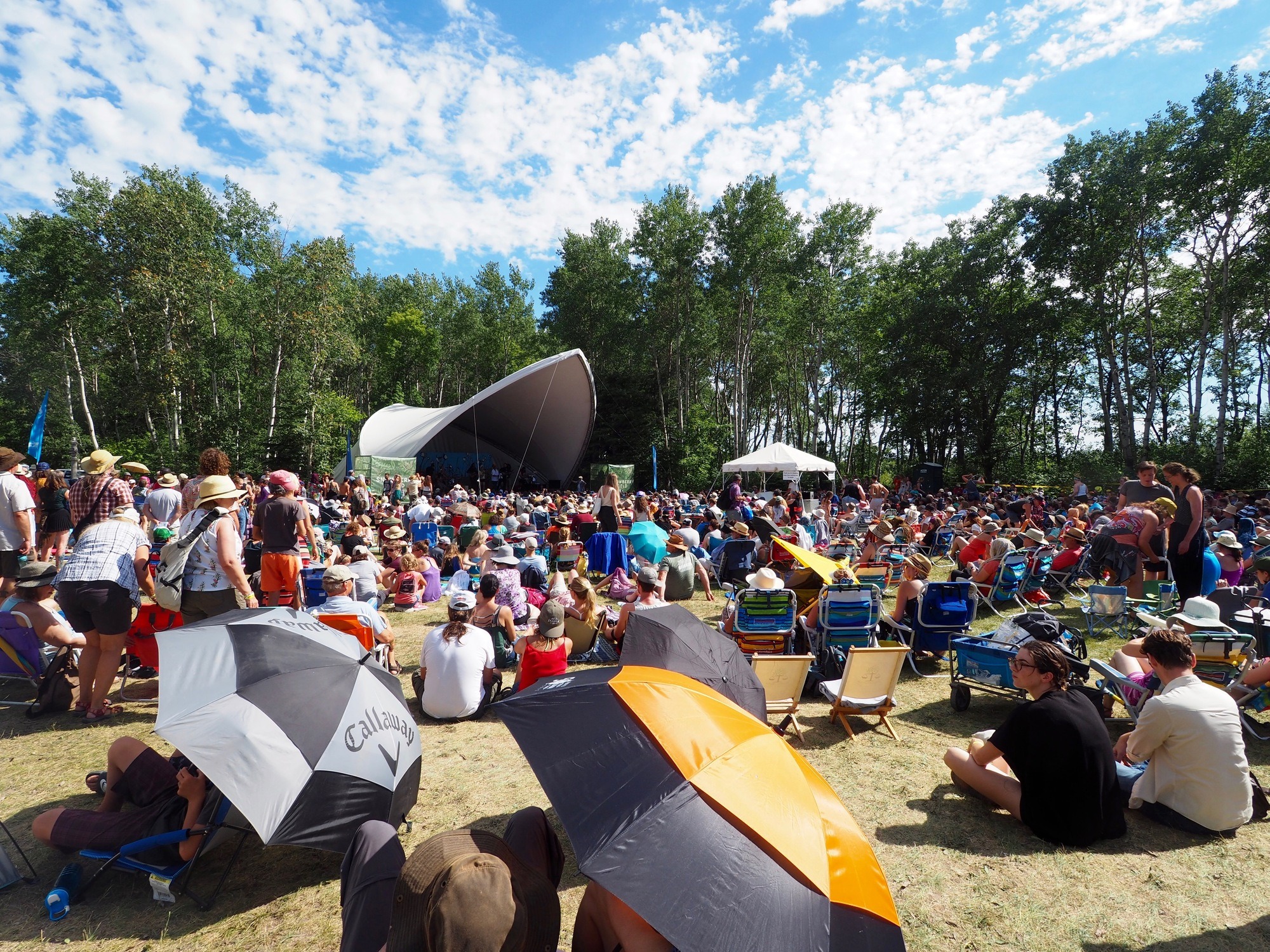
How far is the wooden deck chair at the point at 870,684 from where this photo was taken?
4496mm

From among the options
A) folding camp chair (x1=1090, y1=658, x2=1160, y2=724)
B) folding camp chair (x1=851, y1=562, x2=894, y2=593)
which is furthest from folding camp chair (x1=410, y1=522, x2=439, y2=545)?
folding camp chair (x1=1090, y1=658, x2=1160, y2=724)

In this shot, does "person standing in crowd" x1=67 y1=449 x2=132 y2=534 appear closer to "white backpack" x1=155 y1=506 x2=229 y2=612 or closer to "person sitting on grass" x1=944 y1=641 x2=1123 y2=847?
"white backpack" x1=155 y1=506 x2=229 y2=612

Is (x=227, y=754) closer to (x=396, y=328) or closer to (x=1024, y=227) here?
(x=1024, y=227)

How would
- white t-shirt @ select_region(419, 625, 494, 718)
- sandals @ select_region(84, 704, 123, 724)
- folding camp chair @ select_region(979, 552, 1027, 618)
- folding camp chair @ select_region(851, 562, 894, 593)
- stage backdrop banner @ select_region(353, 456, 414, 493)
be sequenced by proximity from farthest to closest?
stage backdrop banner @ select_region(353, 456, 414, 493), folding camp chair @ select_region(979, 552, 1027, 618), folding camp chair @ select_region(851, 562, 894, 593), white t-shirt @ select_region(419, 625, 494, 718), sandals @ select_region(84, 704, 123, 724)

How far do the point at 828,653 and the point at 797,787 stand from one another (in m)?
4.21

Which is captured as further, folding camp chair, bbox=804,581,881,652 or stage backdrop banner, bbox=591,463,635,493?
stage backdrop banner, bbox=591,463,635,493

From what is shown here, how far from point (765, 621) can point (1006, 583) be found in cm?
421

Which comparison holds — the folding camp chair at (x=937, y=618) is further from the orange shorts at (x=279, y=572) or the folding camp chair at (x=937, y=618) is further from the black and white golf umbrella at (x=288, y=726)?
the orange shorts at (x=279, y=572)

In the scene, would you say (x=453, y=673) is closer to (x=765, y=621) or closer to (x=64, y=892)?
(x=64, y=892)

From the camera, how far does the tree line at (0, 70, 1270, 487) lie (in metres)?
21.8

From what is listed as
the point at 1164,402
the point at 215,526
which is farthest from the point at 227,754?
the point at 1164,402

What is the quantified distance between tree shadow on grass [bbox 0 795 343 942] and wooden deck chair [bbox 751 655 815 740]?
2.82 metres

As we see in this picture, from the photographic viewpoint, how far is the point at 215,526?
4.24m

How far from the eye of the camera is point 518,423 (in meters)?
30.6
